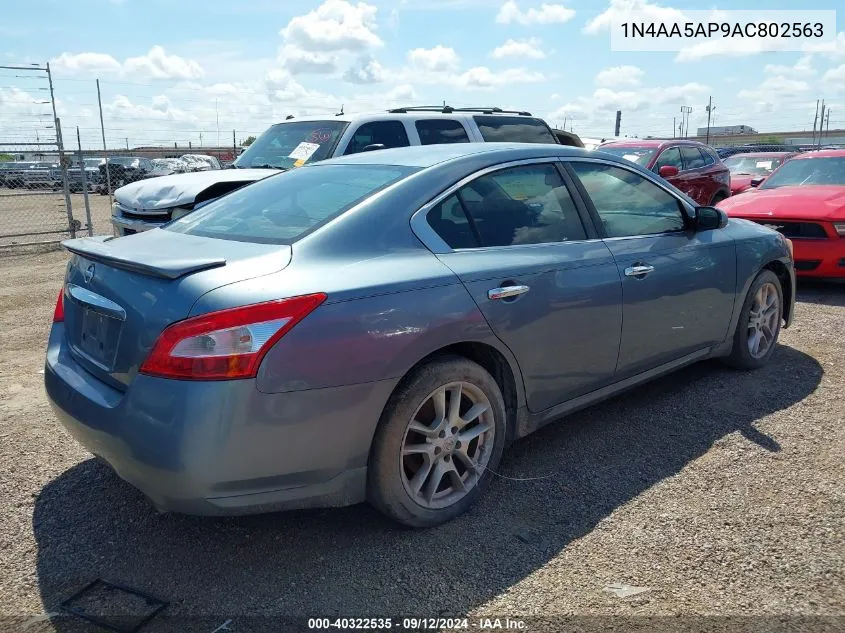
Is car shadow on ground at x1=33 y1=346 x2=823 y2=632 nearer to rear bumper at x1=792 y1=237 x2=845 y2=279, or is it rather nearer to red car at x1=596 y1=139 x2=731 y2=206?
rear bumper at x1=792 y1=237 x2=845 y2=279

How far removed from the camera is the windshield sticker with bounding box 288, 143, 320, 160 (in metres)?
7.60

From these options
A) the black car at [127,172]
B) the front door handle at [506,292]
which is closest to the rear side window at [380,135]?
the front door handle at [506,292]

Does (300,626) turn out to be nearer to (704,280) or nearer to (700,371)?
(704,280)

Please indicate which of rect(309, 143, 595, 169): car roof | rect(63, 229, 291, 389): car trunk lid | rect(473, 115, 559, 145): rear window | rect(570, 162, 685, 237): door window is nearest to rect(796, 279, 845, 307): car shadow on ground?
rect(473, 115, 559, 145): rear window

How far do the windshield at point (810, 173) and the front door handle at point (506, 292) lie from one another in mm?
7217

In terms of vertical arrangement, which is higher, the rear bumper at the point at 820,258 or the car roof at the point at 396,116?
the car roof at the point at 396,116

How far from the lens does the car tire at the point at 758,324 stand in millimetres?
4914

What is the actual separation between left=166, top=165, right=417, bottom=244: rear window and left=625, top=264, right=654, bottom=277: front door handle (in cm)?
132

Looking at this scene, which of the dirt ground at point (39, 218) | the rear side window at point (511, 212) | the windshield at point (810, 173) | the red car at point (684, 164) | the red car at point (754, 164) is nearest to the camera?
the rear side window at point (511, 212)

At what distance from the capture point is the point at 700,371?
16.8 ft

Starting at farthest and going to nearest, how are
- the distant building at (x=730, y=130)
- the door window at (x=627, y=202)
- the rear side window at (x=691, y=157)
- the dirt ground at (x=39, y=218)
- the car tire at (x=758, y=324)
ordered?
the distant building at (x=730, y=130) → the dirt ground at (x=39, y=218) → the rear side window at (x=691, y=157) → the car tire at (x=758, y=324) → the door window at (x=627, y=202)

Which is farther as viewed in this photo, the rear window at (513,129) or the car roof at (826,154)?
the car roof at (826,154)

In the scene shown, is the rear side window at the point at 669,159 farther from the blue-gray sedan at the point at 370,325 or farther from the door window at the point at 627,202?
the blue-gray sedan at the point at 370,325

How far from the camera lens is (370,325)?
8.88 ft
